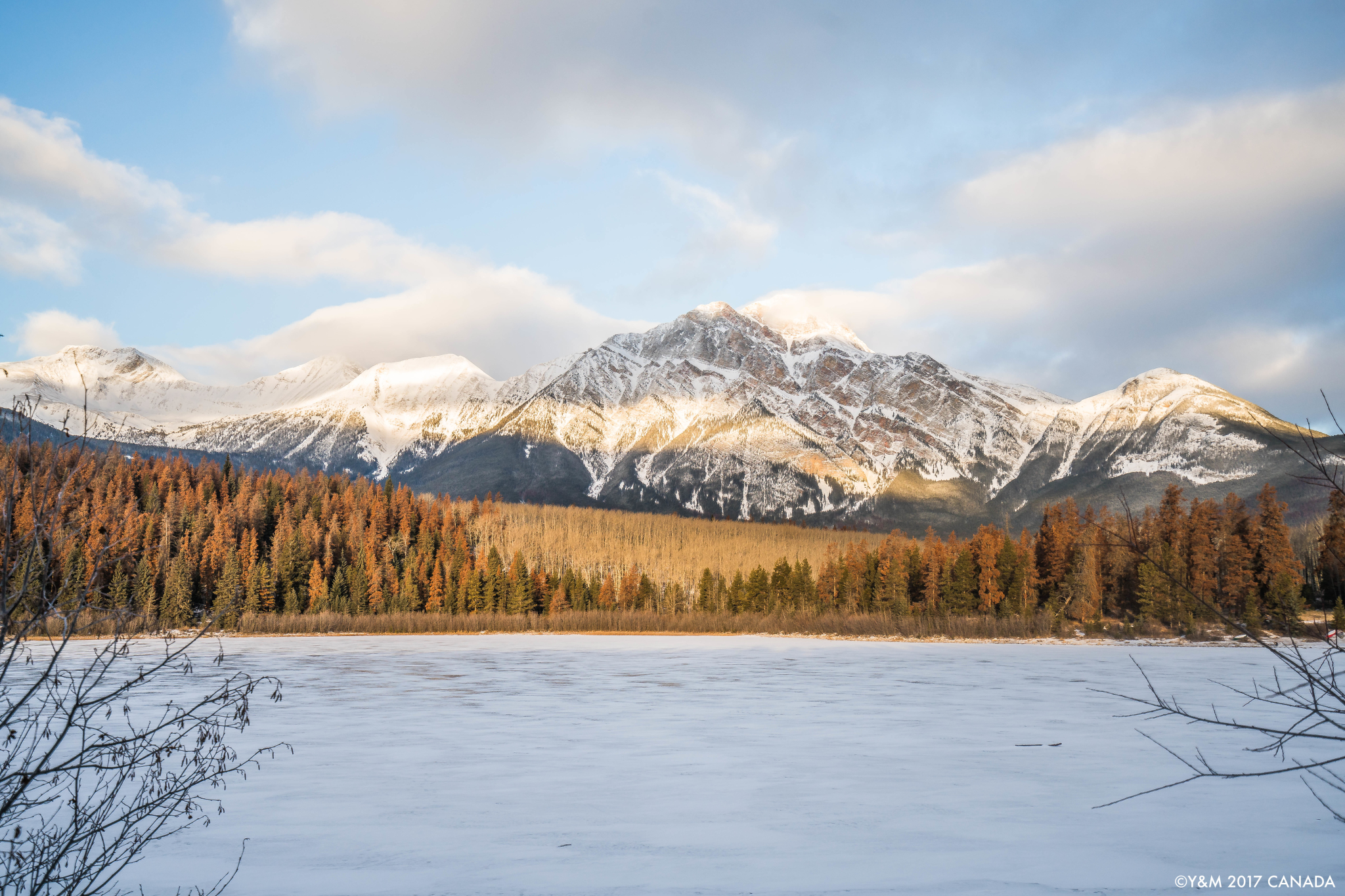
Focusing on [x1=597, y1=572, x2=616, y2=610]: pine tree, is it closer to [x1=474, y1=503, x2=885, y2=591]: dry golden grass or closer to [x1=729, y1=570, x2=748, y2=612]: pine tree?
[x1=474, y1=503, x2=885, y2=591]: dry golden grass

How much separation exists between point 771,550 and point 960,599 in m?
53.6

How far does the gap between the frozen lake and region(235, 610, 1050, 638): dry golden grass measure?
5433cm

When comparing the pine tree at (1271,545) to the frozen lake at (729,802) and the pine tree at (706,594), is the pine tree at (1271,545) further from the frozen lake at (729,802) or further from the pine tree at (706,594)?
the frozen lake at (729,802)

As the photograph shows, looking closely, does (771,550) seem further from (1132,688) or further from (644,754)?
(644,754)

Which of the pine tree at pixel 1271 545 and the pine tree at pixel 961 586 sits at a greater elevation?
the pine tree at pixel 1271 545

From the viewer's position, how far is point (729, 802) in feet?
41.9

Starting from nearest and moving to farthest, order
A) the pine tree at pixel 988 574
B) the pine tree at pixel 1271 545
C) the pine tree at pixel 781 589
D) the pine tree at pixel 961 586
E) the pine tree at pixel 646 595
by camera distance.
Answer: the pine tree at pixel 1271 545 → the pine tree at pixel 961 586 → the pine tree at pixel 988 574 → the pine tree at pixel 781 589 → the pine tree at pixel 646 595

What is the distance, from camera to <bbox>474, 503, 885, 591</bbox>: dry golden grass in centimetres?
12825

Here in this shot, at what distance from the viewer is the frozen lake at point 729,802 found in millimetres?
9305

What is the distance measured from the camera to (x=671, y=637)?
80.4 metres

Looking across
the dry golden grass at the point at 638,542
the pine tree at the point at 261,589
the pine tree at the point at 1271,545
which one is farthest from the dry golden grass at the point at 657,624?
the dry golden grass at the point at 638,542

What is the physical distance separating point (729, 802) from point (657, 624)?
81.4 meters

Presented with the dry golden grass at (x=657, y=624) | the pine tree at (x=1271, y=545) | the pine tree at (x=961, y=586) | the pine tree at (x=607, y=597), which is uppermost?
the pine tree at (x=1271, y=545)

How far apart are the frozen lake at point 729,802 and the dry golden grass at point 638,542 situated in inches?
3753
